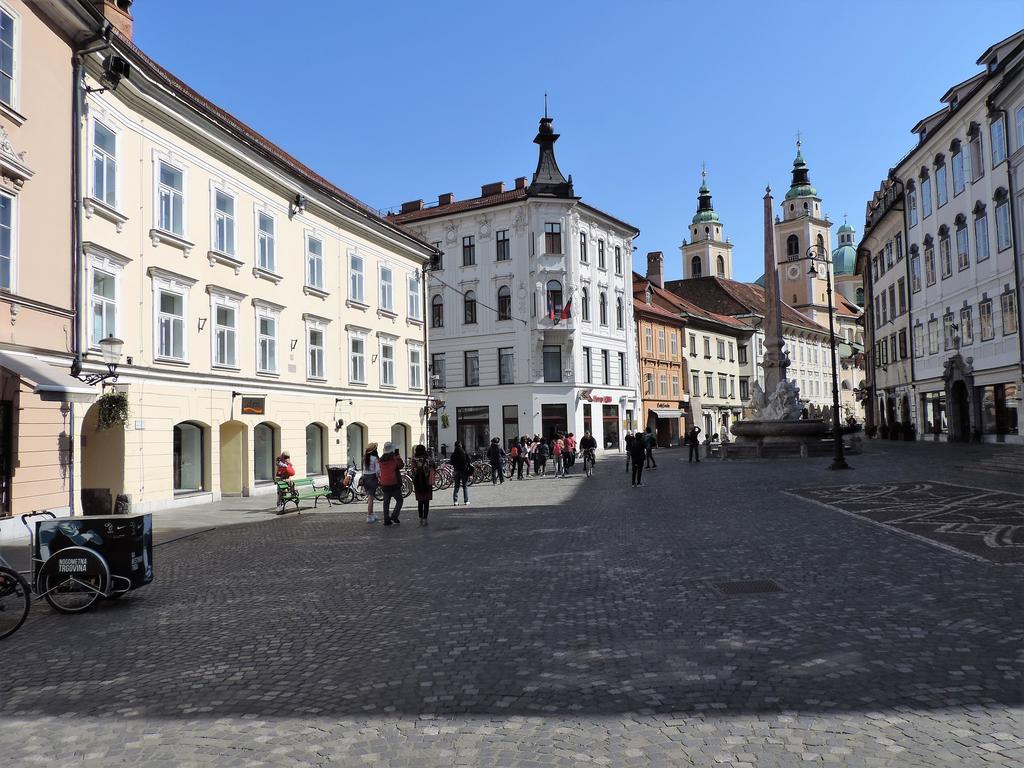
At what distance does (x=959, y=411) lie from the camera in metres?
41.0

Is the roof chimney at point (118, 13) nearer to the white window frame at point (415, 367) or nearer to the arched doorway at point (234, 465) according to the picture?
the arched doorway at point (234, 465)

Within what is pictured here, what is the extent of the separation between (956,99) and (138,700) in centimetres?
4425

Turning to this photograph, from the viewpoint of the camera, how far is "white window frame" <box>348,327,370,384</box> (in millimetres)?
30631

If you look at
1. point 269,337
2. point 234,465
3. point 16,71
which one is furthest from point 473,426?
point 16,71

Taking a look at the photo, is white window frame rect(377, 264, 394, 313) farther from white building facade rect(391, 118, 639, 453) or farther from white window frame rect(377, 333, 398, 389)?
white building facade rect(391, 118, 639, 453)

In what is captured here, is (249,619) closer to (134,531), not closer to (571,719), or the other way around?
(134,531)

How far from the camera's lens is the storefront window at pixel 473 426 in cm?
4941

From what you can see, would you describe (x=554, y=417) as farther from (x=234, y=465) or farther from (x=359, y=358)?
(x=234, y=465)

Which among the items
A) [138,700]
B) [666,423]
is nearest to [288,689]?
[138,700]

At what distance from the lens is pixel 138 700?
5.68 m

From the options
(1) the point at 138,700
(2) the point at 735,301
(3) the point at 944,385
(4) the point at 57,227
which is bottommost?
(1) the point at 138,700

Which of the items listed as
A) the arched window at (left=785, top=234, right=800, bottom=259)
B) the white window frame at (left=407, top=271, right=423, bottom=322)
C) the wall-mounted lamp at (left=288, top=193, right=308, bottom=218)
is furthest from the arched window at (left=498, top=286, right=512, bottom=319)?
the arched window at (left=785, top=234, right=800, bottom=259)

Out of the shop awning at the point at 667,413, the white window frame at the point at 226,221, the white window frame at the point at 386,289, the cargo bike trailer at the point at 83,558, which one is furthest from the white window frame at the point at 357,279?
the shop awning at the point at 667,413

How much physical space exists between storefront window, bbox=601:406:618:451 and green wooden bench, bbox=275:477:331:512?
30.6 m
